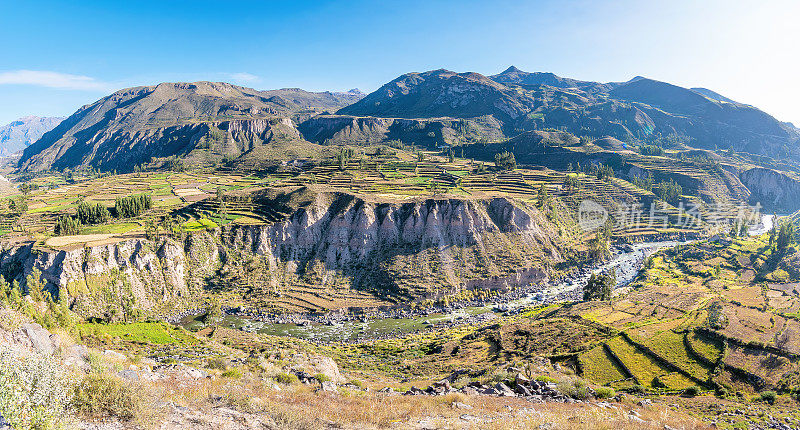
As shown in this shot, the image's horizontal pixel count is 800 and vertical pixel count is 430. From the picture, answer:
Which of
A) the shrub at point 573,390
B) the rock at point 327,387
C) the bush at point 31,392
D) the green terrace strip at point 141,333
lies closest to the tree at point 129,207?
the green terrace strip at point 141,333

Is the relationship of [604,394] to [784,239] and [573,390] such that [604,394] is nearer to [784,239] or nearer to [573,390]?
[573,390]

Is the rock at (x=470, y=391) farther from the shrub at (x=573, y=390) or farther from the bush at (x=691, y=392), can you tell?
the bush at (x=691, y=392)

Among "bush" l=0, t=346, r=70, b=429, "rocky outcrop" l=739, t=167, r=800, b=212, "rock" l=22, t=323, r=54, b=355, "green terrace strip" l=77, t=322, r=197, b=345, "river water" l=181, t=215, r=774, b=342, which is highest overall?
"rocky outcrop" l=739, t=167, r=800, b=212

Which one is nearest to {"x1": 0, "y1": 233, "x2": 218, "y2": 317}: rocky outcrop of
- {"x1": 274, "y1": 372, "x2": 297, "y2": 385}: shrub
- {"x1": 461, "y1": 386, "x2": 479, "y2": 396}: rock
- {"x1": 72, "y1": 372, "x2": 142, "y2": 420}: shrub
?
{"x1": 274, "y1": 372, "x2": 297, "y2": 385}: shrub

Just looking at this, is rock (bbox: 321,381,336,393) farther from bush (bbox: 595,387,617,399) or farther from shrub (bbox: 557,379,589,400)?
bush (bbox: 595,387,617,399)

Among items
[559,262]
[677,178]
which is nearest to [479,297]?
[559,262]

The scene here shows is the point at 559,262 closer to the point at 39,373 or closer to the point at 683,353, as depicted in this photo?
the point at 683,353

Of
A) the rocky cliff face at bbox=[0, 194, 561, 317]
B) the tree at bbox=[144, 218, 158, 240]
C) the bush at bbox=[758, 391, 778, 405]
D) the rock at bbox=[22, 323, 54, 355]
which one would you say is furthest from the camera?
the tree at bbox=[144, 218, 158, 240]

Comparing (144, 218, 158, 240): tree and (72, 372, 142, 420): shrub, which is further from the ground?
Result: (72, 372, 142, 420): shrub
